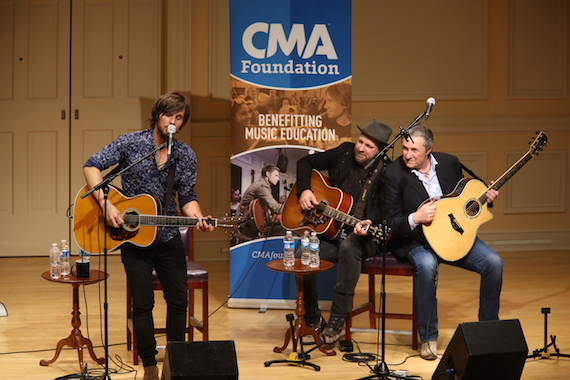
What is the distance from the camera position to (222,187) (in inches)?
290

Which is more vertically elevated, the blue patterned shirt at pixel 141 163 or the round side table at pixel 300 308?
the blue patterned shirt at pixel 141 163

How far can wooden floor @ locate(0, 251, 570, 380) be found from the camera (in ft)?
13.3

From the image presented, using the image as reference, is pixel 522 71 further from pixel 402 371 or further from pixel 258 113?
pixel 402 371

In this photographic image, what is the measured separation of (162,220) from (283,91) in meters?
1.90

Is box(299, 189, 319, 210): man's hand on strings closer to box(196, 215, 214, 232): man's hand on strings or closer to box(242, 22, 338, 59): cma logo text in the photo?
box(196, 215, 214, 232): man's hand on strings

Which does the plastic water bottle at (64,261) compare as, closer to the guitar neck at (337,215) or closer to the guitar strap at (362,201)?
the guitar neck at (337,215)

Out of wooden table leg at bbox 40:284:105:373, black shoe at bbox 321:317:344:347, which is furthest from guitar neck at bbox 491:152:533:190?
wooden table leg at bbox 40:284:105:373

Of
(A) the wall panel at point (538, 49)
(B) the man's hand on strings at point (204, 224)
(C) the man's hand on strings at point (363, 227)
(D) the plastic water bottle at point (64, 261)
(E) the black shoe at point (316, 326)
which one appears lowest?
(E) the black shoe at point (316, 326)

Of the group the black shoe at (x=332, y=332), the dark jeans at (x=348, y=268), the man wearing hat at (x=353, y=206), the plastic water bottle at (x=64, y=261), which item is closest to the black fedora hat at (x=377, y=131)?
the man wearing hat at (x=353, y=206)

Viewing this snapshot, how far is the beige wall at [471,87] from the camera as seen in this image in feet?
23.9

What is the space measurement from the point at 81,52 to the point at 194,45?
3.80 ft

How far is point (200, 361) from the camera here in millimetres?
2961

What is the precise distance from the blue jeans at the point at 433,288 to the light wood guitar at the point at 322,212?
0.54m

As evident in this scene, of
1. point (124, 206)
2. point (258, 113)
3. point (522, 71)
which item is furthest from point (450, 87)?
point (124, 206)
